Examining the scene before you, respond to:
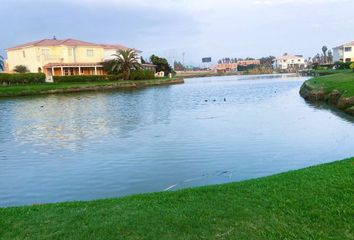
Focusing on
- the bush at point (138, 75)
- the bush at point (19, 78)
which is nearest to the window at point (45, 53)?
the bush at point (19, 78)

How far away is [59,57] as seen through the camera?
79.8m

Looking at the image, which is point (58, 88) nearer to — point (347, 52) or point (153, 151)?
point (153, 151)

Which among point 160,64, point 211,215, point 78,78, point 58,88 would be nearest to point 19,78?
point 58,88

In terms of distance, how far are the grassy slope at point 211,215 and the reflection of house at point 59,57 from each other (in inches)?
2906

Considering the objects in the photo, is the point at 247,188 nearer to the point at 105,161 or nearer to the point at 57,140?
the point at 105,161

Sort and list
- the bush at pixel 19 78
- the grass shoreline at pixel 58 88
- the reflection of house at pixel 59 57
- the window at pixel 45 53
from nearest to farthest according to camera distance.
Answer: the grass shoreline at pixel 58 88 < the bush at pixel 19 78 < the reflection of house at pixel 59 57 < the window at pixel 45 53

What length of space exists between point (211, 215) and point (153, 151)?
9.51m

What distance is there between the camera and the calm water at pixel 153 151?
11.4 meters

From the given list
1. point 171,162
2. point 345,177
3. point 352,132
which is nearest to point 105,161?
point 171,162

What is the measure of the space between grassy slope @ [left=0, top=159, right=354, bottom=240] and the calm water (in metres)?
3.27

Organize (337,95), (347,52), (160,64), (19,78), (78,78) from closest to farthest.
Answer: (337,95) < (19,78) < (78,78) < (347,52) < (160,64)

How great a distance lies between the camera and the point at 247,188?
775 centimetres

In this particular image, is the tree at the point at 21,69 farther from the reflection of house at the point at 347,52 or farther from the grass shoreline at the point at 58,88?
the reflection of house at the point at 347,52

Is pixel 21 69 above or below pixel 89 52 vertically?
below
